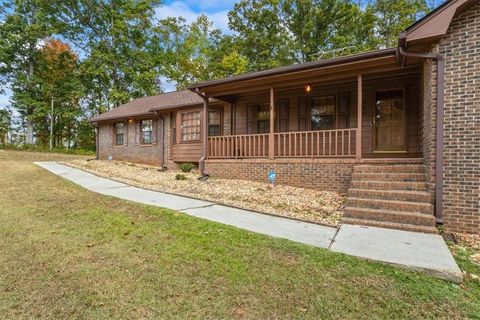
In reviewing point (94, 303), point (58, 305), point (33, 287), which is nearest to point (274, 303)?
point (94, 303)

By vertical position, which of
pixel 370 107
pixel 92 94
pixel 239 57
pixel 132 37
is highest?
pixel 132 37

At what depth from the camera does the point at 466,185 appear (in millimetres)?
4746

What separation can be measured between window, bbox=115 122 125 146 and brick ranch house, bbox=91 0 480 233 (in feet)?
3.98

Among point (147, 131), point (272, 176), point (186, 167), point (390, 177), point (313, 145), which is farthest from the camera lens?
point (147, 131)

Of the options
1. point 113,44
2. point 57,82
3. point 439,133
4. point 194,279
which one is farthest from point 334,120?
point 57,82

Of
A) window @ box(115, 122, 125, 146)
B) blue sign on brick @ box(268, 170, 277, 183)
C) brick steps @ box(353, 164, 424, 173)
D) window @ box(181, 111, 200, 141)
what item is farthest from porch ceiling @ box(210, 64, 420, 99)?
window @ box(115, 122, 125, 146)

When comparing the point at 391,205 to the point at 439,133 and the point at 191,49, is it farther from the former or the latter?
the point at 191,49

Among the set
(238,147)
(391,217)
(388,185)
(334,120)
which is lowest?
(391,217)

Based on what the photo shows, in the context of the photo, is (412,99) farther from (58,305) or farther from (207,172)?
(58,305)

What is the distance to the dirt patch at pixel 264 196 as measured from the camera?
18.9ft

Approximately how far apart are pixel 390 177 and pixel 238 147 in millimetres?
5057

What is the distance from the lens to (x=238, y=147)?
381 inches

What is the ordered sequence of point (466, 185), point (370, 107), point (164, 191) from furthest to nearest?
point (370, 107) < point (164, 191) < point (466, 185)

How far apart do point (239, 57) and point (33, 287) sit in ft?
73.4
